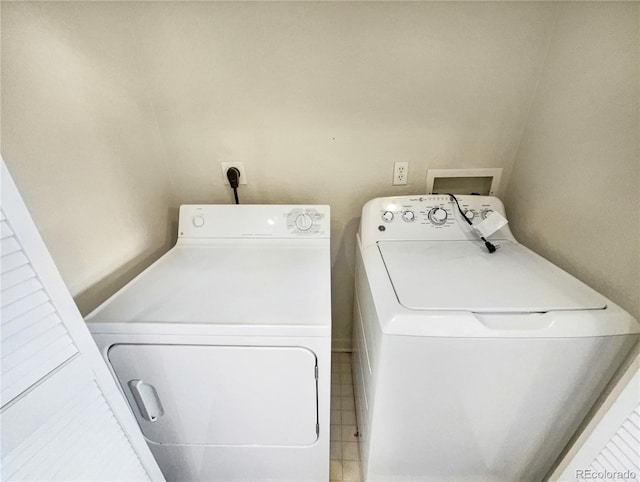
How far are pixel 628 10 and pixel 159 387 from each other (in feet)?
6.32

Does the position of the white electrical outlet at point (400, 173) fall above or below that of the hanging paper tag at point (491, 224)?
above

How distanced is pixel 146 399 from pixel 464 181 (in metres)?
1.73

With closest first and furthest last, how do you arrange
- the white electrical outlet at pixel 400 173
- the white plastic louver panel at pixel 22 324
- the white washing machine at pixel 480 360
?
Result: 1. the white plastic louver panel at pixel 22 324
2. the white washing machine at pixel 480 360
3. the white electrical outlet at pixel 400 173

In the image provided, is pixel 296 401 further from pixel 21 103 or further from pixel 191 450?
pixel 21 103

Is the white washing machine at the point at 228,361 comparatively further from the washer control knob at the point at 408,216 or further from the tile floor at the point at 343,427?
the washer control knob at the point at 408,216

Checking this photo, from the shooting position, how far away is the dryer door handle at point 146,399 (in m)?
0.86

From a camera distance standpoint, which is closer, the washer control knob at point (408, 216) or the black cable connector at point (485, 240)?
the black cable connector at point (485, 240)

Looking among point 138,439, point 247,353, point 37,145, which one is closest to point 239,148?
point 37,145

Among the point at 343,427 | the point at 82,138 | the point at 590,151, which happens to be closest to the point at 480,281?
the point at 590,151

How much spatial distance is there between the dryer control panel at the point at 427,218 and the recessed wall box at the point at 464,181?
0.18m

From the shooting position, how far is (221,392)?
2.81ft

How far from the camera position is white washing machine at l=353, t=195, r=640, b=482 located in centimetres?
72

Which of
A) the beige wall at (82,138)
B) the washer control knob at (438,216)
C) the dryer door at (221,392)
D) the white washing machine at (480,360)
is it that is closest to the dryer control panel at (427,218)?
the washer control knob at (438,216)

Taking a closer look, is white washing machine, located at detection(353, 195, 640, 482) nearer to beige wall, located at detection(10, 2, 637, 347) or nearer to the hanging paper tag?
the hanging paper tag
